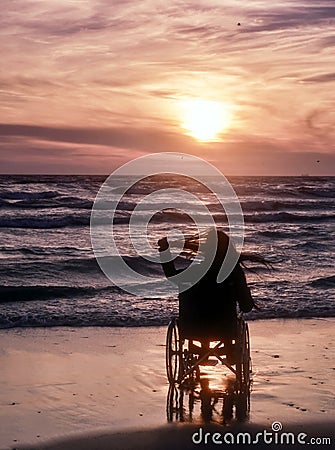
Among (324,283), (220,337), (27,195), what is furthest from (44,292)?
(27,195)

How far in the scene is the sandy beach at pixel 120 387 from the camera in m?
6.64

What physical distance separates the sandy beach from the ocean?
3.74 feet

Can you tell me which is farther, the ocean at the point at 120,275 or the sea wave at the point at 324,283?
the sea wave at the point at 324,283

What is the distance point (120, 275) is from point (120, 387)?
10.2 metres

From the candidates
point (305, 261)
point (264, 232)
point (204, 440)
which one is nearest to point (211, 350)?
point (204, 440)

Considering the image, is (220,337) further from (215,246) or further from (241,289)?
(215,246)

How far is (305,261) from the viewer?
2034 cm

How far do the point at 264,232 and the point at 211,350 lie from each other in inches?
885

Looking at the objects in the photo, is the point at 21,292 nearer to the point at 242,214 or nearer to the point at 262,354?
the point at 262,354

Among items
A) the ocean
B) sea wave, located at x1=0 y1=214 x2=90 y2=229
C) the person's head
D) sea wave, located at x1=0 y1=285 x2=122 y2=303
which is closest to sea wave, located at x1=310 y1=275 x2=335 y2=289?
the ocean

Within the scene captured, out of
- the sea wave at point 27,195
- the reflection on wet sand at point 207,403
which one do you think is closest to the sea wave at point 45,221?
the sea wave at point 27,195

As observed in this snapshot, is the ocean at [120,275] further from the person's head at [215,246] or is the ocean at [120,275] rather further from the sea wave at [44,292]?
the person's head at [215,246]

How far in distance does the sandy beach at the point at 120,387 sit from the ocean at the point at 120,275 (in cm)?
114

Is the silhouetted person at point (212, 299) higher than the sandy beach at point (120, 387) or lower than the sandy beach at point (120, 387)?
higher
